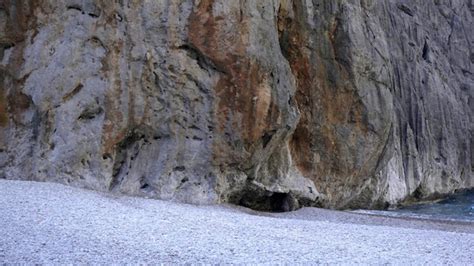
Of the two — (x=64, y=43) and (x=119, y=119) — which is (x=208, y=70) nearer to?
(x=119, y=119)

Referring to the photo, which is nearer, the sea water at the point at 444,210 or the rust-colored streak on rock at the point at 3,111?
the rust-colored streak on rock at the point at 3,111

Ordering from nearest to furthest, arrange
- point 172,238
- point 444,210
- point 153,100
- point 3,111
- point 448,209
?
point 172,238 < point 3,111 < point 153,100 < point 444,210 < point 448,209

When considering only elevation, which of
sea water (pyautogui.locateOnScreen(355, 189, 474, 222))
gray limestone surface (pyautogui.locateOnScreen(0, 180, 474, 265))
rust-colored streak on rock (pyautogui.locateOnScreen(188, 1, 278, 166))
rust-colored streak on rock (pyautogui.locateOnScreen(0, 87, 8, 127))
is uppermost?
rust-colored streak on rock (pyautogui.locateOnScreen(188, 1, 278, 166))

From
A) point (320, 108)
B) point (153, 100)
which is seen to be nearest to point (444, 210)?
point (320, 108)

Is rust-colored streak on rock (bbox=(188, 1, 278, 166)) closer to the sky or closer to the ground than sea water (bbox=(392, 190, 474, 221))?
closer to the sky

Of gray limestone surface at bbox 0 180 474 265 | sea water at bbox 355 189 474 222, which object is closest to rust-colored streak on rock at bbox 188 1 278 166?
gray limestone surface at bbox 0 180 474 265

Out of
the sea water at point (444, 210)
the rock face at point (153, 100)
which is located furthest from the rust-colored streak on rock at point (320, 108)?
the sea water at point (444, 210)

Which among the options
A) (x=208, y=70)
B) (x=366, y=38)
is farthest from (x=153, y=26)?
(x=366, y=38)

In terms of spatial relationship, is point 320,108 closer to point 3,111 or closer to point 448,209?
point 448,209

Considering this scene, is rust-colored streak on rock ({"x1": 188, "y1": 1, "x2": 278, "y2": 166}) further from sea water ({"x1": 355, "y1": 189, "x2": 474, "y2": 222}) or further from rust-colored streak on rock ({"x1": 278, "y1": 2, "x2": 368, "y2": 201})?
sea water ({"x1": 355, "y1": 189, "x2": 474, "y2": 222})

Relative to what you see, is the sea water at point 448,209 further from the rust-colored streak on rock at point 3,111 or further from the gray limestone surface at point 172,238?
the rust-colored streak on rock at point 3,111

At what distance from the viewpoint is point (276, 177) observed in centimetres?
1695

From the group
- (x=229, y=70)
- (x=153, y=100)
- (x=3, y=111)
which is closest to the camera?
(x=3, y=111)

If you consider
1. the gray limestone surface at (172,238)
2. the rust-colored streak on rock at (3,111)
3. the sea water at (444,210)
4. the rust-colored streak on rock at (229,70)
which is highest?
the rust-colored streak on rock at (229,70)
